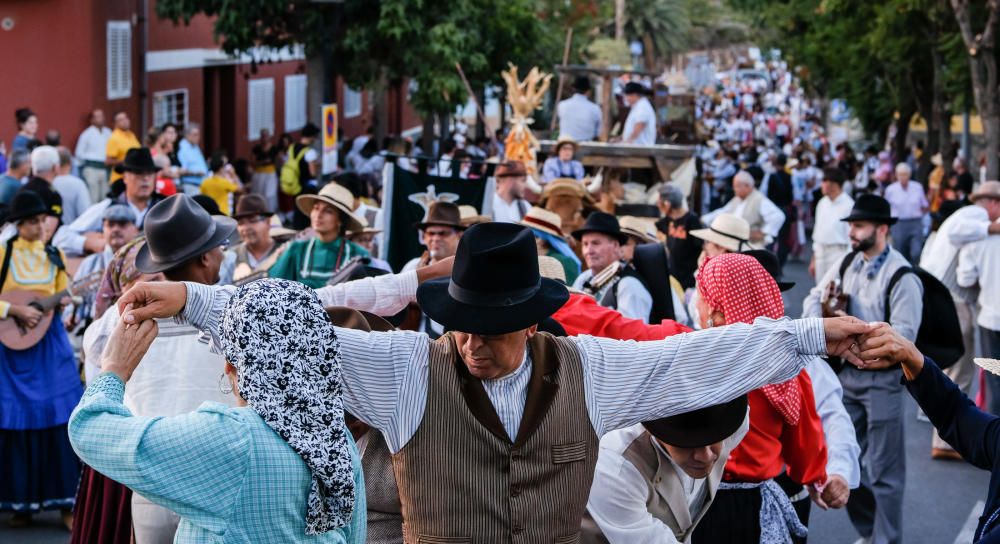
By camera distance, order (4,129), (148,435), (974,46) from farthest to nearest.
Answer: (974,46) → (4,129) → (148,435)

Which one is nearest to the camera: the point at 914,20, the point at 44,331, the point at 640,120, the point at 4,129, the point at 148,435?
the point at 148,435

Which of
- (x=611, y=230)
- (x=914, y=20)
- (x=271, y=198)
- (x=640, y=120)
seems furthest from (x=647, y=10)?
(x=611, y=230)

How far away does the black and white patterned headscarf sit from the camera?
3.35 meters

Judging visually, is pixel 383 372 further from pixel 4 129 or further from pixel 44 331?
pixel 4 129

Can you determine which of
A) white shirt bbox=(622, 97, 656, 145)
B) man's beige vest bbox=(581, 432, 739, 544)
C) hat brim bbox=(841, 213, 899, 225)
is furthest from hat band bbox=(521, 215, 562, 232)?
white shirt bbox=(622, 97, 656, 145)

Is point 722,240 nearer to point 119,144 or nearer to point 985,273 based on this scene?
point 985,273

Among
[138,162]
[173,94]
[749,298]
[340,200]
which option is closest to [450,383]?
[749,298]

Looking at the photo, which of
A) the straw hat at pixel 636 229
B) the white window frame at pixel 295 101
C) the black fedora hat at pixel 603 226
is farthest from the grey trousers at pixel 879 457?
the white window frame at pixel 295 101

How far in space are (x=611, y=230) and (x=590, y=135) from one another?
31.7ft

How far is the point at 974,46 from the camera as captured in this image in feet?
68.1

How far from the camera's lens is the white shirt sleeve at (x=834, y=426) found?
19.4ft

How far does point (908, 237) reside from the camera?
20.2 metres

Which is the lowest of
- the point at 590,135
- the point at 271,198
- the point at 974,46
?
the point at 271,198

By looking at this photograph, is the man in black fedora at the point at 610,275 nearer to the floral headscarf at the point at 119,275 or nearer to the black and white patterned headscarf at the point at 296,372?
the floral headscarf at the point at 119,275
